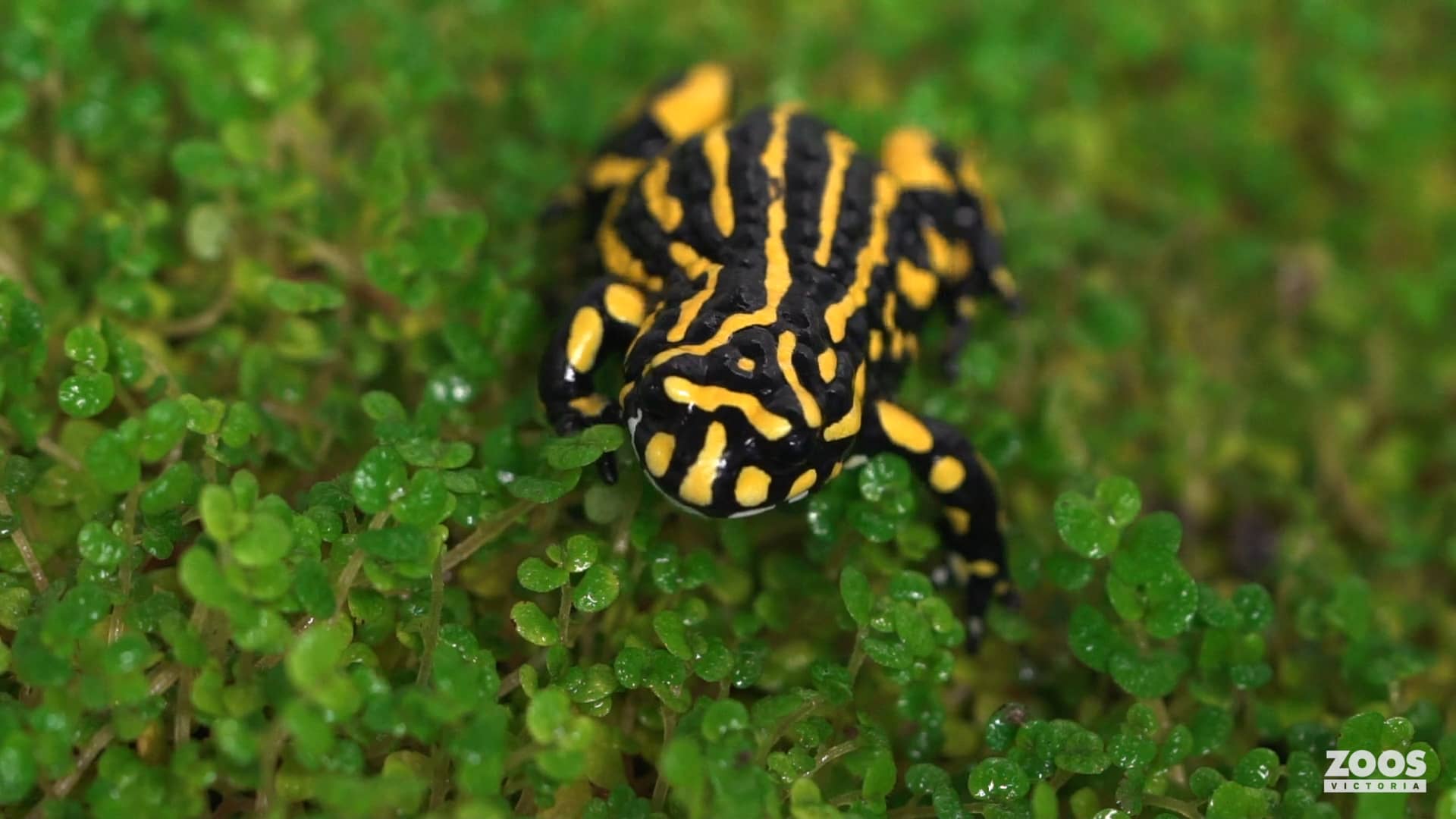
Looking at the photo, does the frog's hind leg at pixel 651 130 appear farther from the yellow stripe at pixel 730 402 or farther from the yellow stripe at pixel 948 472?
the yellow stripe at pixel 948 472

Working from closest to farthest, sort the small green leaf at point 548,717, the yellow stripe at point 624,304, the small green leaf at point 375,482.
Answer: the small green leaf at point 548,717
the small green leaf at point 375,482
the yellow stripe at point 624,304

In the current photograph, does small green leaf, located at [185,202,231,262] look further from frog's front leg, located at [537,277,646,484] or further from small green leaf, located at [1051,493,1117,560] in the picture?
small green leaf, located at [1051,493,1117,560]

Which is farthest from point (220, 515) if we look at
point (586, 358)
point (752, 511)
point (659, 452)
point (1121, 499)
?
point (1121, 499)

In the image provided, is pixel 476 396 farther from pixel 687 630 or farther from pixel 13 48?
pixel 13 48

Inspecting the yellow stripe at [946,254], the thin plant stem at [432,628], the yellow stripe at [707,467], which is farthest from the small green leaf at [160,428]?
the yellow stripe at [946,254]

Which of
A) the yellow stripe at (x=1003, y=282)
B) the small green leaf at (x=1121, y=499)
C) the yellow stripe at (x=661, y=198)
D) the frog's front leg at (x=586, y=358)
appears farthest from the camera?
the yellow stripe at (x=1003, y=282)

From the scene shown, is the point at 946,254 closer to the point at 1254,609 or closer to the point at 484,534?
the point at 1254,609
